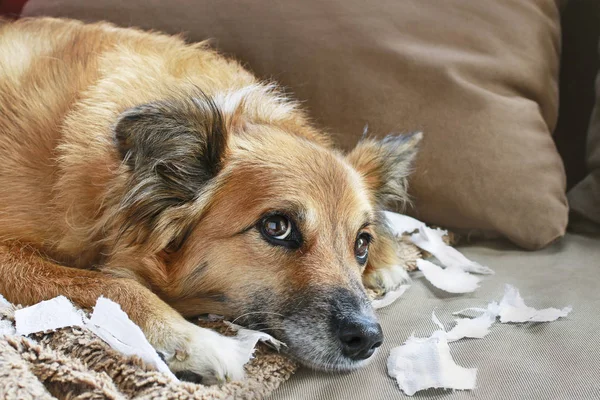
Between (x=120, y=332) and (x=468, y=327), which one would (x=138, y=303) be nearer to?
(x=120, y=332)

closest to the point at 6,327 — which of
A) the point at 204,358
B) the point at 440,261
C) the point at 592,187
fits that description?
the point at 204,358

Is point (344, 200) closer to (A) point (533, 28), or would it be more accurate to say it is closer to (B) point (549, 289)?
(B) point (549, 289)

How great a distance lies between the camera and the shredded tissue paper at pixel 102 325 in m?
1.23

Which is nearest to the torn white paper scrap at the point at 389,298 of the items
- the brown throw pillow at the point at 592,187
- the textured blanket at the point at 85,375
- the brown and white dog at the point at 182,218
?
the brown and white dog at the point at 182,218

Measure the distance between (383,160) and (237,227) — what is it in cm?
69

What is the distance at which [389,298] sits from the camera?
1.73 metres

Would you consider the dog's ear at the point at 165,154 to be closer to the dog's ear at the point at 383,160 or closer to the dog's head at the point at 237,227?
the dog's head at the point at 237,227

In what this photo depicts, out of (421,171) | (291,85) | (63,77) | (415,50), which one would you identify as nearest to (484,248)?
(421,171)

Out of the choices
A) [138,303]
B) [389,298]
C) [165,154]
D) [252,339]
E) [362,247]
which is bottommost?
[389,298]

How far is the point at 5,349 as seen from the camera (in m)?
1.15

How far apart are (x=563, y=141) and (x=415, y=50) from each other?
3.06 feet

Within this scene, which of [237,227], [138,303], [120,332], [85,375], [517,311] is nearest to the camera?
[85,375]

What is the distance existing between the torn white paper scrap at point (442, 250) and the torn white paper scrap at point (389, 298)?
230 mm

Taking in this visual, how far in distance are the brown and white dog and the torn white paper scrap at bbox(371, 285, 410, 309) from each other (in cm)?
13
